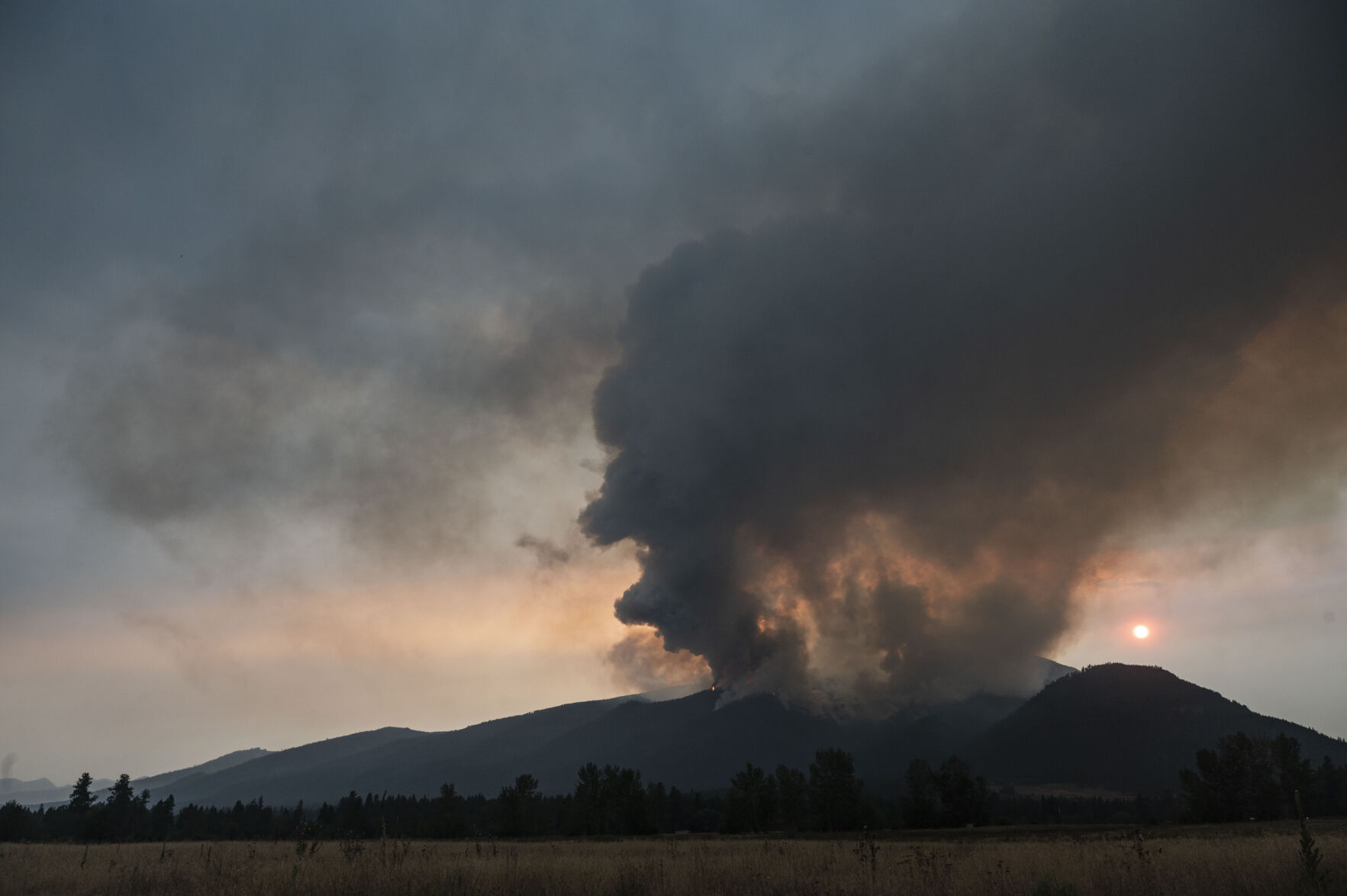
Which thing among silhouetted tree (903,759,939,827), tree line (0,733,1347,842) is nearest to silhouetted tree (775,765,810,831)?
tree line (0,733,1347,842)

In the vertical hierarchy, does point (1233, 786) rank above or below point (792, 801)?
above

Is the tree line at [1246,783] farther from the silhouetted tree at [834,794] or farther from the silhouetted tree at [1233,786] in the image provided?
the silhouetted tree at [834,794]

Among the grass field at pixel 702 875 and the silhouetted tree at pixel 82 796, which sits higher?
the grass field at pixel 702 875

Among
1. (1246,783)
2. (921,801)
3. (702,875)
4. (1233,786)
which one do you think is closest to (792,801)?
(921,801)

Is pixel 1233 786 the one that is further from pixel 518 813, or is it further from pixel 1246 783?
pixel 518 813

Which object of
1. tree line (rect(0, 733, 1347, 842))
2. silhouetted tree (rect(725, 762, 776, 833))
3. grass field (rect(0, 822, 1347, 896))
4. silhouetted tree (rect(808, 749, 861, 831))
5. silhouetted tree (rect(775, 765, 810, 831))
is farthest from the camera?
silhouetted tree (rect(775, 765, 810, 831))

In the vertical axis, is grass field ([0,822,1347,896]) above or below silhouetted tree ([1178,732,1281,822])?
above

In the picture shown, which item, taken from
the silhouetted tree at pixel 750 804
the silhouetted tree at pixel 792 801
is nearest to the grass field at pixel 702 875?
the silhouetted tree at pixel 750 804

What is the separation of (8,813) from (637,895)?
125363 millimetres

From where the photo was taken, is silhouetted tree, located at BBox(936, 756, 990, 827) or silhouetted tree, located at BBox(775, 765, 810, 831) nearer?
silhouetted tree, located at BBox(936, 756, 990, 827)

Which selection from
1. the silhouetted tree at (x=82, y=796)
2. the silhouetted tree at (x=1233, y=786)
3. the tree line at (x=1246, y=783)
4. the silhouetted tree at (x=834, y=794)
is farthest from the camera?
the silhouetted tree at (x=82, y=796)

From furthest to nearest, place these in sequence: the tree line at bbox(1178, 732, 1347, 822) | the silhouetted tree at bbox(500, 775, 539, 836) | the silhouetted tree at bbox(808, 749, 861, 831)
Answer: the silhouetted tree at bbox(500, 775, 539, 836) → the silhouetted tree at bbox(808, 749, 861, 831) → the tree line at bbox(1178, 732, 1347, 822)

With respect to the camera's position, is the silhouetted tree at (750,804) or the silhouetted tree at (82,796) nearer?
the silhouetted tree at (750,804)

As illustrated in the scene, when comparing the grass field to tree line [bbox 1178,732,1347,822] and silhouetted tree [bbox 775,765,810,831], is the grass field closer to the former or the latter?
silhouetted tree [bbox 775,765,810,831]
